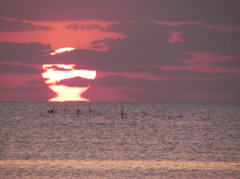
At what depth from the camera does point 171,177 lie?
34.5m

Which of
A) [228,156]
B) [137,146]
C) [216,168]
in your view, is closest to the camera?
[216,168]

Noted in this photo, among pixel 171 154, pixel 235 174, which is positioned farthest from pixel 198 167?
pixel 171 154

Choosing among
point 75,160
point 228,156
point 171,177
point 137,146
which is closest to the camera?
point 171,177

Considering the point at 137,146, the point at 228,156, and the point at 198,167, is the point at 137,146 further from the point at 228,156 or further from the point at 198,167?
the point at 198,167

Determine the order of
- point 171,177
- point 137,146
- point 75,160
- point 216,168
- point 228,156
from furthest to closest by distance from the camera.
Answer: point 137,146 → point 228,156 → point 75,160 → point 216,168 → point 171,177

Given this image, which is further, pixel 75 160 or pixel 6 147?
pixel 6 147

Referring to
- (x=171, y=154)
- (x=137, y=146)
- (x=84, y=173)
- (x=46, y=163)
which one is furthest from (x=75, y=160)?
(x=137, y=146)

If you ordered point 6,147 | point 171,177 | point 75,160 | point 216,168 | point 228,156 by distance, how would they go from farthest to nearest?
point 6,147 → point 228,156 → point 75,160 → point 216,168 → point 171,177

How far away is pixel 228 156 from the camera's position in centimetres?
4753

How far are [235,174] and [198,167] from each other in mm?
4706

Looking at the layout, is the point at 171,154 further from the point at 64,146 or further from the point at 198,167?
the point at 64,146

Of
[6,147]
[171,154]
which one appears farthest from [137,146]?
[6,147]

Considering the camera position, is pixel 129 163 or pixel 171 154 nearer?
pixel 129 163

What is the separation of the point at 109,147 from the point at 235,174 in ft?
78.2
